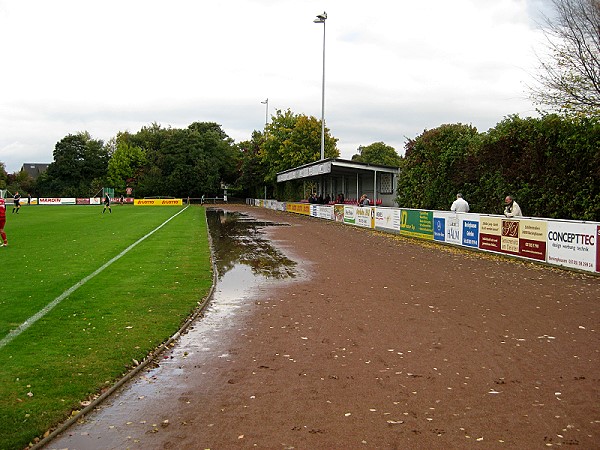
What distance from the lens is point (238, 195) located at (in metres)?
97.5

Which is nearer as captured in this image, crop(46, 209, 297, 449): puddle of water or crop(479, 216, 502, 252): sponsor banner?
crop(46, 209, 297, 449): puddle of water

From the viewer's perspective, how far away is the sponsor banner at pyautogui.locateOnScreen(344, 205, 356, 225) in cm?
3291

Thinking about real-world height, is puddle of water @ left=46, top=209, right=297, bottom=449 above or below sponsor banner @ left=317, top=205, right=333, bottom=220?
below

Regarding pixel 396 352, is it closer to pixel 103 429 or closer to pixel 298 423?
pixel 298 423

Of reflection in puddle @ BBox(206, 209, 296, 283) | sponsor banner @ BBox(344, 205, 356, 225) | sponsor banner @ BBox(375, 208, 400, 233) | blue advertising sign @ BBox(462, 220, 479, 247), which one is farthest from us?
sponsor banner @ BBox(344, 205, 356, 225)

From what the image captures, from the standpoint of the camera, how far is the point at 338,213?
36.0 metres

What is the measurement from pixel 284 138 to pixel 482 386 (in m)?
64.0

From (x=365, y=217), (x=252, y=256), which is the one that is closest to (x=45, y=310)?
(x=252, y=256)

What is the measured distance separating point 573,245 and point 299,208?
36.5 meters

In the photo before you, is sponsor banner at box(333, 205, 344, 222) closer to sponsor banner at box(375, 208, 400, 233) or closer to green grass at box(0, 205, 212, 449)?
sponsor banner at box(375, 208, 400, 233)

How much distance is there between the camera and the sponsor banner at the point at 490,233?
17.4m

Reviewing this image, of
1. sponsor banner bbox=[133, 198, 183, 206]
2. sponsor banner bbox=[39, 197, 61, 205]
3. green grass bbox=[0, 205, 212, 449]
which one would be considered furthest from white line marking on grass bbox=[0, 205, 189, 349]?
sponsor banner bbox=[39, 197, 61, 205]

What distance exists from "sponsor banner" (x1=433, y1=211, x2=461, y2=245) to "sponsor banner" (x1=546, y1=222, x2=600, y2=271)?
204 inches

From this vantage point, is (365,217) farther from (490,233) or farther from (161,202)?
(161,202)
